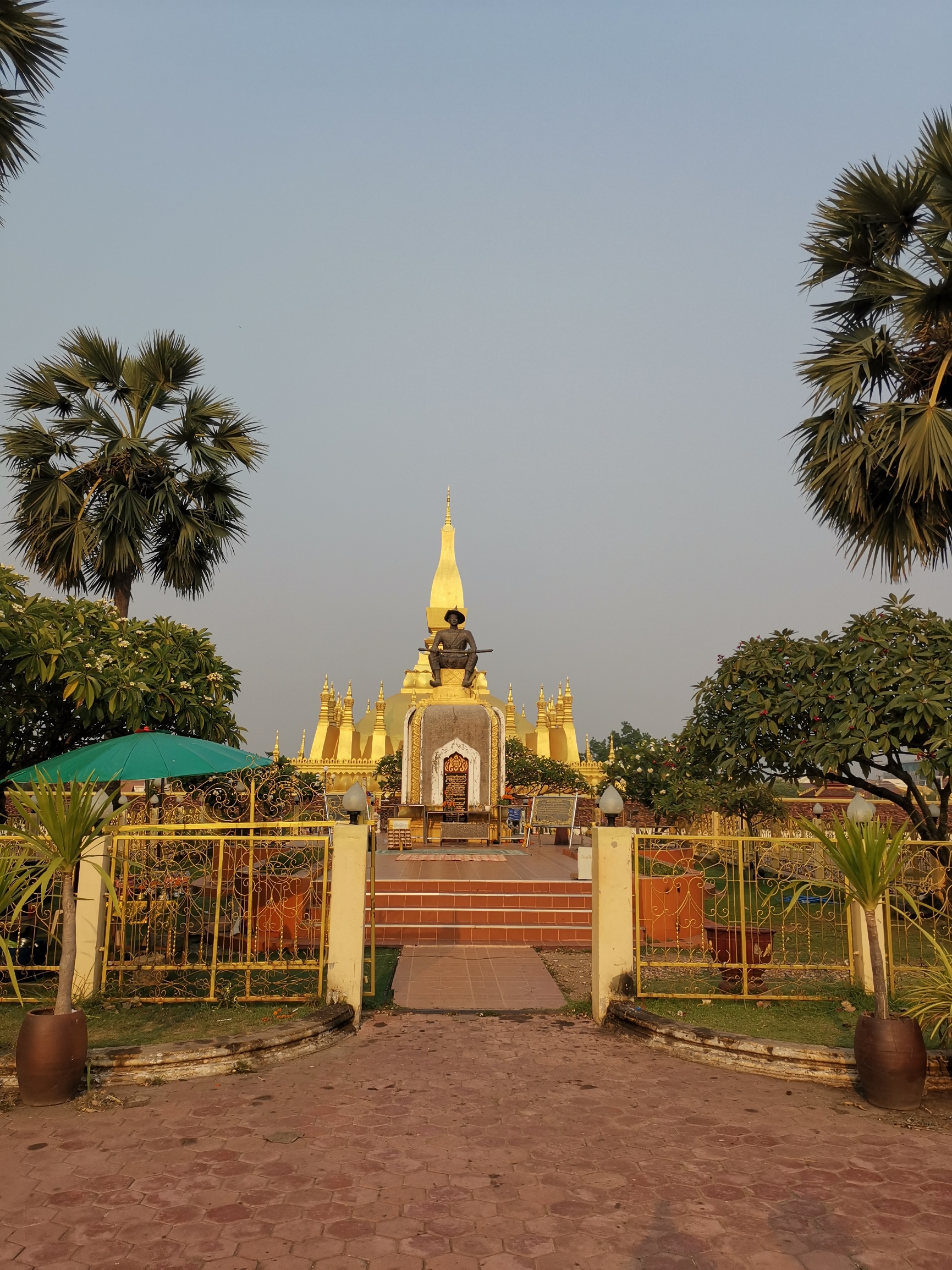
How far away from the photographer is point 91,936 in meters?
6.95

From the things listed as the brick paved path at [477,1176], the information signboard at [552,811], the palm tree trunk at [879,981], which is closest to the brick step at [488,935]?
the brick paved path at [477,1176]

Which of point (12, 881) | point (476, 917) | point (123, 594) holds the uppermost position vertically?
point (123, 594)

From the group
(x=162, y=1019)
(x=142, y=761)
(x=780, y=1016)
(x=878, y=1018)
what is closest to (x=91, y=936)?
(x=162, y=1019)

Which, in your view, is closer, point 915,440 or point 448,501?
point 915,440

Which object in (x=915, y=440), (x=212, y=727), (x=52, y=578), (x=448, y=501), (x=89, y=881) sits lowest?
(x=89, y=881)

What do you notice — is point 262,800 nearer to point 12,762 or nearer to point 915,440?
point 12,762

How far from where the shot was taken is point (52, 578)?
12469 mm

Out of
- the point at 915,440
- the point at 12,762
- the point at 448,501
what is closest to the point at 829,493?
the point at 915,440

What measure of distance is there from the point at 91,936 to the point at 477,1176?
4193mm

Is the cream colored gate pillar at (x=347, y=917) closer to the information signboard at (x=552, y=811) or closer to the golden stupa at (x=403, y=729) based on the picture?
the information signboard at (x=552, y=811)

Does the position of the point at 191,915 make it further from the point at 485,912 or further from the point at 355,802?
the point at 485,912

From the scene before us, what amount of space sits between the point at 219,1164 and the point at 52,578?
10.2 metres

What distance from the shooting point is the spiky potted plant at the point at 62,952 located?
4.82 meters

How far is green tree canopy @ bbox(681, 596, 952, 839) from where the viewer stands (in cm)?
965
